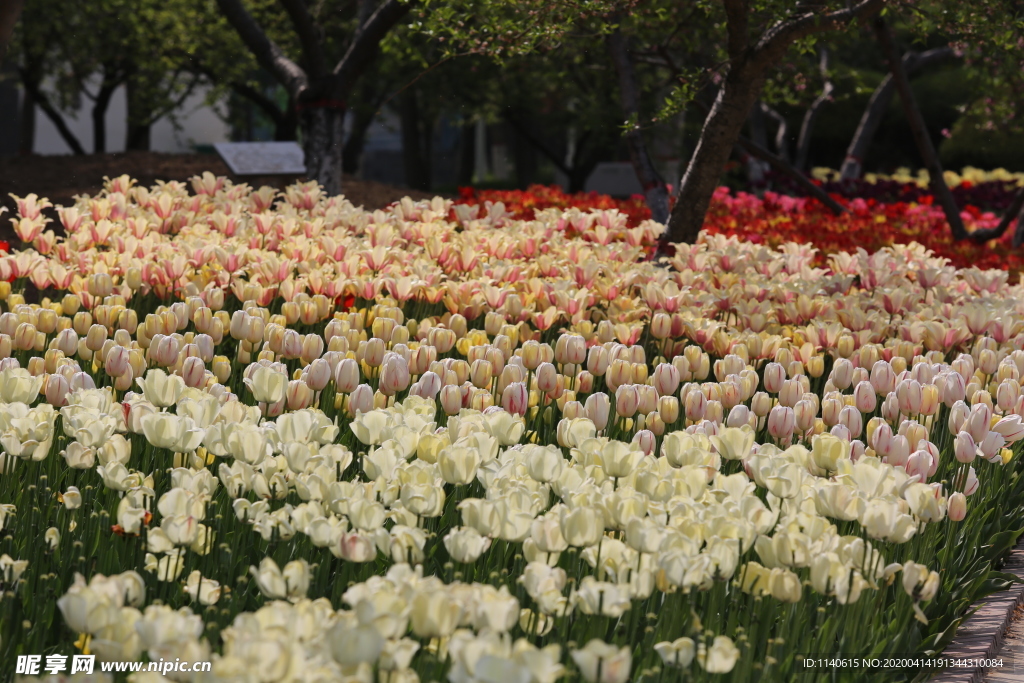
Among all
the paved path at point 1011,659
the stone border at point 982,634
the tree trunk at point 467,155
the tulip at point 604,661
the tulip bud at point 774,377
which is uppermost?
the tree trunk at point 467,155

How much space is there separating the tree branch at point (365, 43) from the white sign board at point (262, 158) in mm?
1789

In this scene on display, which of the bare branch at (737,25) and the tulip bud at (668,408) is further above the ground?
the bare branch at (737,25)

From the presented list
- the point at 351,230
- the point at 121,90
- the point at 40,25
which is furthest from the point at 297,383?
the point at 121,90

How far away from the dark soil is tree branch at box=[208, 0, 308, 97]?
1840 mm

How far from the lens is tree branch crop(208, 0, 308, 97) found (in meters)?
10.2

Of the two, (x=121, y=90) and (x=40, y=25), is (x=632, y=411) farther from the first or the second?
(x=121, y=90)

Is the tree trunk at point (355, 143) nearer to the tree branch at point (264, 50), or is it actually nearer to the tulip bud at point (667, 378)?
the tree branch at point (264, 50)

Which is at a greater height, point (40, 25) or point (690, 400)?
point (40, 25)

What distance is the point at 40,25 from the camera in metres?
18.0

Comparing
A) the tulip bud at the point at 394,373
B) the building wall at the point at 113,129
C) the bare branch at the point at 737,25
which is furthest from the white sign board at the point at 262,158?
the building wall at the point at 113,129

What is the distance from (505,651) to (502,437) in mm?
1276

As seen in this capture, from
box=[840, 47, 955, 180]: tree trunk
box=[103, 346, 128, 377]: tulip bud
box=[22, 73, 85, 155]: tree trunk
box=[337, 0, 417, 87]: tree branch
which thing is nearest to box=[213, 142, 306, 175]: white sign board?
box=[337, 0, 417, 87]: tree branch

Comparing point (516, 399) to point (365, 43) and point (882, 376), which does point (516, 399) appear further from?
point (365, 43)

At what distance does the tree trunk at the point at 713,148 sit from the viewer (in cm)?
730
